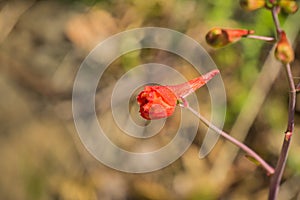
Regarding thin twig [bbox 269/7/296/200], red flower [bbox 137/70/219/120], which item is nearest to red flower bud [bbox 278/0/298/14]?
thin twig [bbox 269/7/296/200]

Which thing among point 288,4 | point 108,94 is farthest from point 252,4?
point 108,94

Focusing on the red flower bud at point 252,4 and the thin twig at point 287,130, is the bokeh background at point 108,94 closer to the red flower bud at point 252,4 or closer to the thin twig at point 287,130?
the thin twig at point 287,130

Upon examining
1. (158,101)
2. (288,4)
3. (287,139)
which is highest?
(158,101)

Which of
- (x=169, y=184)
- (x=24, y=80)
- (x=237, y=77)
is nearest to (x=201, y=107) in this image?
(x=237, y=77)

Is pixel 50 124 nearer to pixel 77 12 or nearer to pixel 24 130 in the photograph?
pixel 24 130

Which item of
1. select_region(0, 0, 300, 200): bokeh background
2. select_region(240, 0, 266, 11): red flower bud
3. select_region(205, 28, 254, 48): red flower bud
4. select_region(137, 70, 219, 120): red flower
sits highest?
select_region(0, 0, 300, 200): bokeh background

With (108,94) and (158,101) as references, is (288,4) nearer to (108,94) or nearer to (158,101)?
(158,101)

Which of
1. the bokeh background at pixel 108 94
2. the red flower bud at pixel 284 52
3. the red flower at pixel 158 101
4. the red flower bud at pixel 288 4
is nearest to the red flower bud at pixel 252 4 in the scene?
the red flower bud at pixel 288 4

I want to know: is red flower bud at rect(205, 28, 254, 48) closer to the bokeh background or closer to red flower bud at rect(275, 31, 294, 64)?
red flower bud at rect(275, 31, 294, 64)

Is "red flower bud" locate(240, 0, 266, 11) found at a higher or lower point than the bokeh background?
lower
